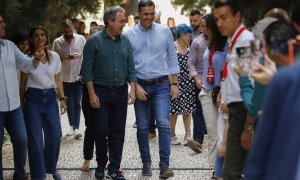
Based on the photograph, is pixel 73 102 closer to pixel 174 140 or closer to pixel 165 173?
pixel 174 140

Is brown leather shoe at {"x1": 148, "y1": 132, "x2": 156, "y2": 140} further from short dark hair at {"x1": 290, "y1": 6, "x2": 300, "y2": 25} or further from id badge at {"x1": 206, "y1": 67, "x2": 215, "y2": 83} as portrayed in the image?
short dark hair at {"x1": 290, "y1": 6, "x2": 300, "y2": 25}

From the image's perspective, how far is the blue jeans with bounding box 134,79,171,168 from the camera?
7077 millimetres

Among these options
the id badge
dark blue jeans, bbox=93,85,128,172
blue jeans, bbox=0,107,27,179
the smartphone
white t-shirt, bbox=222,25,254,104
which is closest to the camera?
the smartphone

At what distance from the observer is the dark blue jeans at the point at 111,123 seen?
6855 millimetres

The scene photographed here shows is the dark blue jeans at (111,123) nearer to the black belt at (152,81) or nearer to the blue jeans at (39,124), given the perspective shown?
the black belt at (152,81)

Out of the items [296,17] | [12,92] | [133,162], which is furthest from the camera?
[133,162]

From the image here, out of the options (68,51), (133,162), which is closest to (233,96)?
(133,162)

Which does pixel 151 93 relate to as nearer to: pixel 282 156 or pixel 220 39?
pixel 220 39

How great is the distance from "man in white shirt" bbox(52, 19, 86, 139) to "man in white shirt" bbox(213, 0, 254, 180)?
213 inches

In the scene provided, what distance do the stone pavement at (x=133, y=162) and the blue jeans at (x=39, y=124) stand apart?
0.74m

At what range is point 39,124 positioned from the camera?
6523 millimetres

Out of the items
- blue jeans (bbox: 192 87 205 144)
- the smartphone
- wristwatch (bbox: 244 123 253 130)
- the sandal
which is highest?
the smartphone

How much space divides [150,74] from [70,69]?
3196mm

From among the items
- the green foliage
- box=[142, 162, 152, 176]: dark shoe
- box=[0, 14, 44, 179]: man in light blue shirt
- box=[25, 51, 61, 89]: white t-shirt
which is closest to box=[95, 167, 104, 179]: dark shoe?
box=[142, 162, 152, 176]: dark shoe
